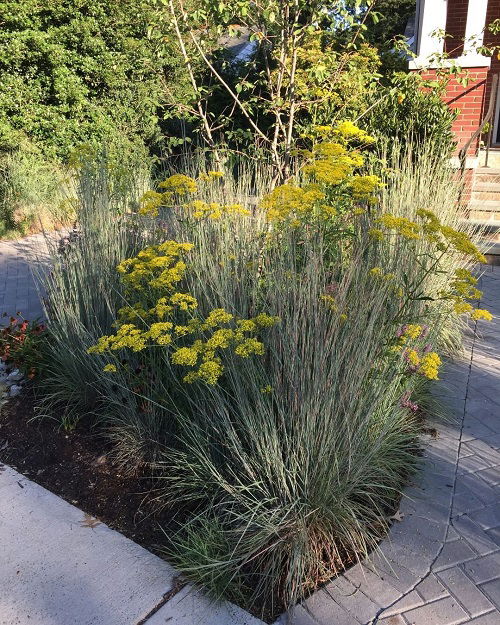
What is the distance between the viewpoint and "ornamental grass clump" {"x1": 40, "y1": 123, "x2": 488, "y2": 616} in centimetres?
240

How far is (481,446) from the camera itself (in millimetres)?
3264

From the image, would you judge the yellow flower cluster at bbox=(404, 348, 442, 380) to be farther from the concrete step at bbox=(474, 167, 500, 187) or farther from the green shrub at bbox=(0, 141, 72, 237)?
the green shrub at bbox=(0, 141, 72, 237)

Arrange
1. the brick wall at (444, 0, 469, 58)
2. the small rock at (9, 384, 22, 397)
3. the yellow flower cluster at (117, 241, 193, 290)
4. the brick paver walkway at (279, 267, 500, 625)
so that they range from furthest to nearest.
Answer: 1. the brick wall at (444, 0, 469, 58)
2. the small rock at (9, 384, 22, 397)
3. the yellow flower cluster at (117, 241, 193, 290)
4. the brick paver walkway at (279, 267, 500, 625)

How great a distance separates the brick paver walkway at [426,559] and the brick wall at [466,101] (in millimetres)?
6123

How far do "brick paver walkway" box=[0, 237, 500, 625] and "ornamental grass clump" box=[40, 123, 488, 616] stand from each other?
0.11 m

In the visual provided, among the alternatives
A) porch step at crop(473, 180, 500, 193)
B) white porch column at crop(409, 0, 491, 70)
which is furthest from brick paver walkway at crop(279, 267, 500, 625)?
white porch column at crop(409, 0, 491, 70)

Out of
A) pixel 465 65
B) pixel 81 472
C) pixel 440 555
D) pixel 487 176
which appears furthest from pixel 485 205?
pixel 81 472

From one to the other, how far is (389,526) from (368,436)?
439 millimetres

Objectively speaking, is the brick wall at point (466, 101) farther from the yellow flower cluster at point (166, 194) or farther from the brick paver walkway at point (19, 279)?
the brick paver walkway at point (19, 279)

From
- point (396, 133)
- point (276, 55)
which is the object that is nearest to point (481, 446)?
point (276, 55)

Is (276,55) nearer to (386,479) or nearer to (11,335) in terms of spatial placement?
(11,335)

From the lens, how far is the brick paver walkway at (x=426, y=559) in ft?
7.16

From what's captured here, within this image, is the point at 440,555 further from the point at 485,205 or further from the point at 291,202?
the point at 485,205

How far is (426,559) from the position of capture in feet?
7.98
